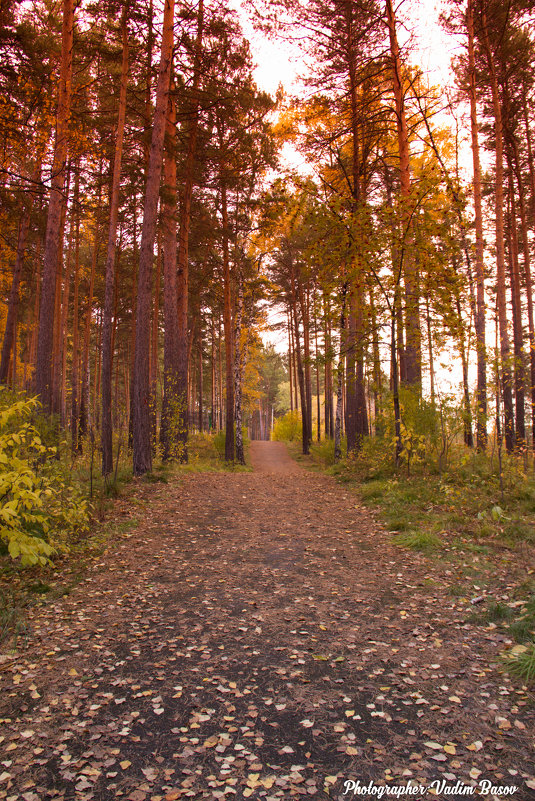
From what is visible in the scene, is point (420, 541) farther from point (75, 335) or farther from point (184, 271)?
point (75, 335)

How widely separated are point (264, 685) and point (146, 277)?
9227 millimetres

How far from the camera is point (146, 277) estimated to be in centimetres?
1045

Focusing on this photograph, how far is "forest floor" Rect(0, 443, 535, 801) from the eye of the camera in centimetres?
238

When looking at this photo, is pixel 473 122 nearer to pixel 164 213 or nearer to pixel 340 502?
pixel 164 213

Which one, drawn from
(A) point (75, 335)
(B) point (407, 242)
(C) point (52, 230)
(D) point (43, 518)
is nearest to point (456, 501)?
(B) point (407, 242)

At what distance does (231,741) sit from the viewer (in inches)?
105

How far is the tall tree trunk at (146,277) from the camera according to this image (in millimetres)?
10383

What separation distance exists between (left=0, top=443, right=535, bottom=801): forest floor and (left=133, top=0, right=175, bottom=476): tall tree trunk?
477cm

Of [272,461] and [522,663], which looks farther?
[272,461]

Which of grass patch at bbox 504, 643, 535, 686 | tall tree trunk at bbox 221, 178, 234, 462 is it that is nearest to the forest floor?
grass patch at bbox 504, 643, 535, 686

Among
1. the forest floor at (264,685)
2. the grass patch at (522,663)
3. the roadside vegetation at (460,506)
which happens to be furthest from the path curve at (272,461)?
the grass patch at (522,663)

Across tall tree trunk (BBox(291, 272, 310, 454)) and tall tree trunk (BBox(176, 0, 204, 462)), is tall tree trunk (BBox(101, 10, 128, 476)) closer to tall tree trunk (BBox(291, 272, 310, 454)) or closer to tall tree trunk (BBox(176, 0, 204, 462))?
tall tree trunk (BBox(176, 0, 204, 462))

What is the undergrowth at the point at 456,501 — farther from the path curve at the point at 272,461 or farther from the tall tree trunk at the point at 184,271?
the path curve at the point at 272,461

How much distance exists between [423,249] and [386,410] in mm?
3792
